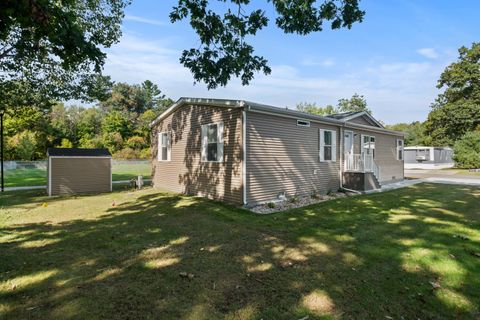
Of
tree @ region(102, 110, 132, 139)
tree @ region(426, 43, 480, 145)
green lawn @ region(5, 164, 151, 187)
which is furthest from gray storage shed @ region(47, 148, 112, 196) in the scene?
tree @ region(426, 43, 480, 145)

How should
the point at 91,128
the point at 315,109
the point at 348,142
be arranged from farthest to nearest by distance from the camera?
the point at 315,109
the point at 91,128
the point at 348,142

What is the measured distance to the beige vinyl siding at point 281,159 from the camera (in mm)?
8492

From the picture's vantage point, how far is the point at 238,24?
631 centimetres

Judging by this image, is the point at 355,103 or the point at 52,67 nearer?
the point at 52,67

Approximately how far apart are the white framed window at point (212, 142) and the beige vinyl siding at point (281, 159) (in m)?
1.22

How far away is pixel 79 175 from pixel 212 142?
21.8 ft

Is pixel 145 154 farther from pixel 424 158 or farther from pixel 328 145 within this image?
pixel 424 158

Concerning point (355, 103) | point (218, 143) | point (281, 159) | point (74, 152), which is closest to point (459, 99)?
point (355, 103)

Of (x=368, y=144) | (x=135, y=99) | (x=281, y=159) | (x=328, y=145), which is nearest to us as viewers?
Result: (x=281, y=159)

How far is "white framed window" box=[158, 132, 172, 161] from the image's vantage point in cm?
1230

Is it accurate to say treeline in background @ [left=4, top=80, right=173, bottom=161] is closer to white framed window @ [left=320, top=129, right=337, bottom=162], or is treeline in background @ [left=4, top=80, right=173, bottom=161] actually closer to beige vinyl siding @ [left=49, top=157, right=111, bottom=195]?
beige vinyl siding @ [left=49, top=157, right=111, bottom=195]

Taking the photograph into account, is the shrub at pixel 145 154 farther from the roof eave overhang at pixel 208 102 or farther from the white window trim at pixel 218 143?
the white window trim at pixel 218 143

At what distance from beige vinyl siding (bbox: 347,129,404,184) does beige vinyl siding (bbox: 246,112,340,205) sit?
13.6 feet

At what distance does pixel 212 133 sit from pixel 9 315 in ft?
24.3
